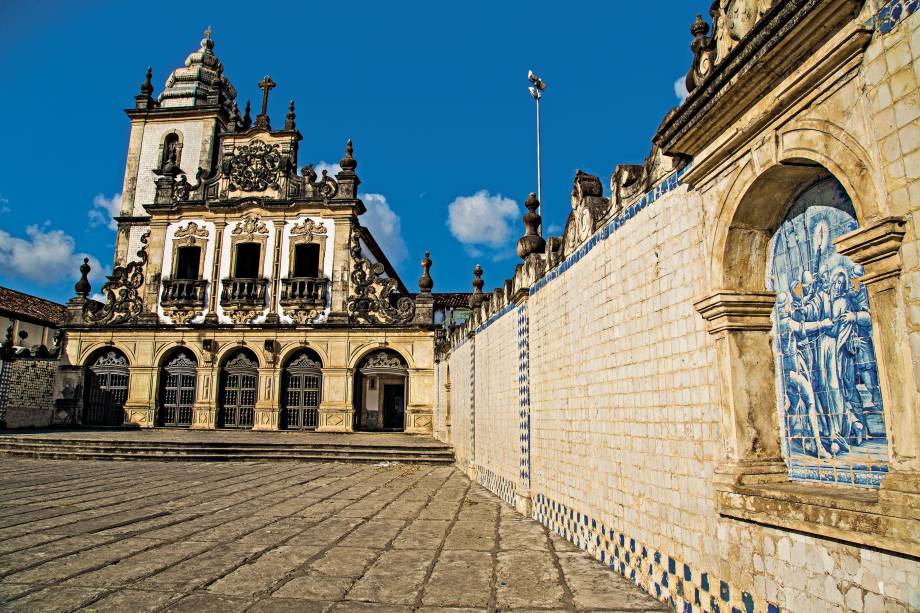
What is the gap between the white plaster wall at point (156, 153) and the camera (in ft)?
83.1

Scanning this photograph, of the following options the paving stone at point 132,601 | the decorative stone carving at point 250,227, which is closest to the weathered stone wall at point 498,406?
the paving stone at point 132,601

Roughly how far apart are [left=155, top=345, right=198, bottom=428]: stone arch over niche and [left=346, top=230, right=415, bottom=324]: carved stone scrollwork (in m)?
5.53

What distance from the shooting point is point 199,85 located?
27.3 meters

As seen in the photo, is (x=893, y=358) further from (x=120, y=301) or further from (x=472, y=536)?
(x=120, y=301)

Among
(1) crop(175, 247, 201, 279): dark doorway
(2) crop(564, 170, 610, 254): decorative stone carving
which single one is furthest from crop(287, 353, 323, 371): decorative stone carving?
(2) crop(564, 170, 610, 254): decorative stone carving

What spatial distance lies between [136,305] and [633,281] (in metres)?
20.3

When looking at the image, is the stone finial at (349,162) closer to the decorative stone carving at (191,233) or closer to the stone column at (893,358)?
the decorative stone carving at (191,233)

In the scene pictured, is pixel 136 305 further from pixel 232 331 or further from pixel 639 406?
pixel 639 406

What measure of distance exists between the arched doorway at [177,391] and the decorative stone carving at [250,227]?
14.2ft

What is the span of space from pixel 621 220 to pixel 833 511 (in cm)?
282

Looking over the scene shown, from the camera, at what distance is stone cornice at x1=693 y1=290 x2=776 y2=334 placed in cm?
337

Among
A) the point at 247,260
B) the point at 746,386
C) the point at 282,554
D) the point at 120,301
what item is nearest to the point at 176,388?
the point at 120,301

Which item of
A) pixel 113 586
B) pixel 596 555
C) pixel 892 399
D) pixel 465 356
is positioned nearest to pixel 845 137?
pixel 892 399

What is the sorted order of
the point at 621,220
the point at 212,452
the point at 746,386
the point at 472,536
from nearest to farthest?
the point at 746,386, the point at 621,220, the point at 472,536, the point at 212,452
